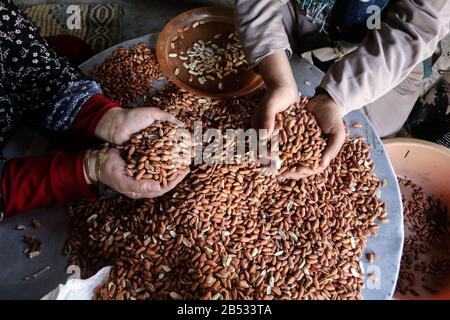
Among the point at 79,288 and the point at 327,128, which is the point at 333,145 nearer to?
the point at 327,128

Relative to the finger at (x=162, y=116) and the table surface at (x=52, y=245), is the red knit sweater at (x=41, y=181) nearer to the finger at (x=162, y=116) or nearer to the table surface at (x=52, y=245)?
the table surface at (x=52, y=245)

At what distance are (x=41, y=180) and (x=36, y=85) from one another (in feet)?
1.12

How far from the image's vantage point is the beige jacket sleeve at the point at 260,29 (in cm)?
145

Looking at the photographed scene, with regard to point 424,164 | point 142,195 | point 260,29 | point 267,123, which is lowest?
point 424,164

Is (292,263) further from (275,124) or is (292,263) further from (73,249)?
(73,249)

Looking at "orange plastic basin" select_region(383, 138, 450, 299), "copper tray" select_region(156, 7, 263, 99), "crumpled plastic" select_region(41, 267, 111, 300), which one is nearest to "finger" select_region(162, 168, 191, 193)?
"crumpled plastic" select_region(41, 267, 111, 300)

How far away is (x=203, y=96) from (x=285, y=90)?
291mm

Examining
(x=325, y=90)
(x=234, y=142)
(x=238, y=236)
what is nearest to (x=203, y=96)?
(x=234, y=142)

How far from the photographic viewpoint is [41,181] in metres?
1.23

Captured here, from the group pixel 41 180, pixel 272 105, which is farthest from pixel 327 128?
pixel 41 180

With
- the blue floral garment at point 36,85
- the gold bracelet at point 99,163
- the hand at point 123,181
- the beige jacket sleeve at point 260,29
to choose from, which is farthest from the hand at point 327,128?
the blue floral garment at point 36,85

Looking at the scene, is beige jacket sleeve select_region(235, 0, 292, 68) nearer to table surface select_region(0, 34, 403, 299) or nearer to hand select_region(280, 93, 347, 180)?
hand select_region(280, 93, 347, 180)

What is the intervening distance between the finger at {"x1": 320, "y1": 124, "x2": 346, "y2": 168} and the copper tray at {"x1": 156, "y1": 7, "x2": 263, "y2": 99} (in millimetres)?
377

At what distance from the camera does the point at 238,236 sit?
1165 millimetres
